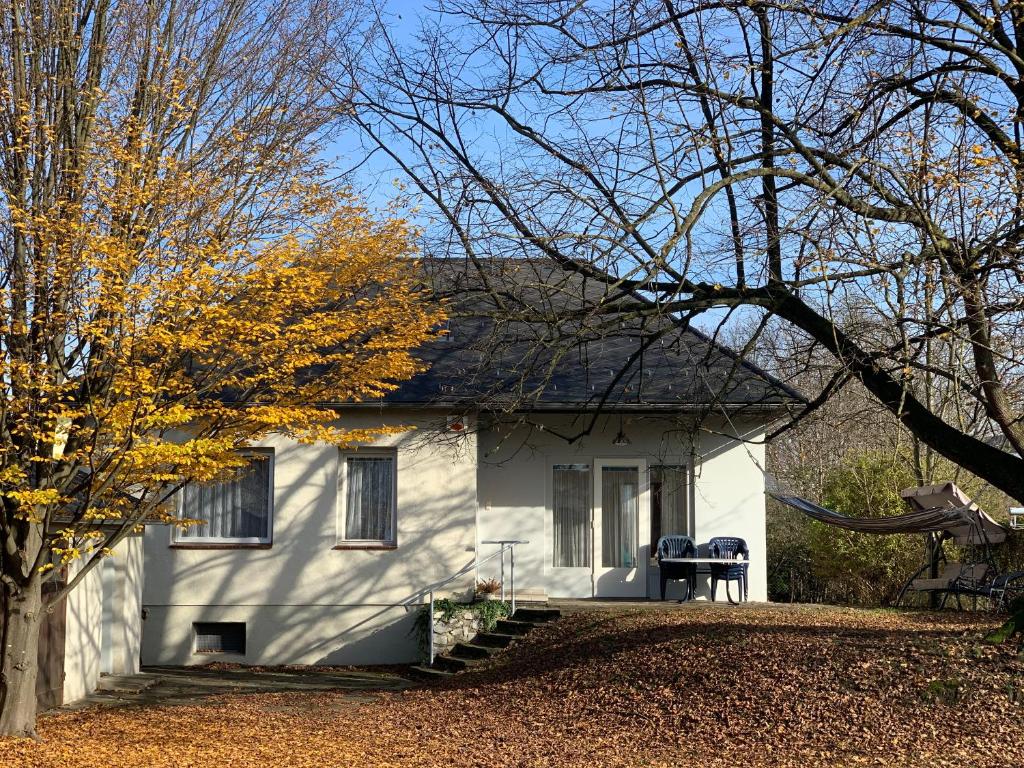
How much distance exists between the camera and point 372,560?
16.2 meters

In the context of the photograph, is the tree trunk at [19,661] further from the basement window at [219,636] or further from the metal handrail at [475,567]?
the basement window at [219,636]

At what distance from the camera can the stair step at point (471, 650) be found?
47.2 feet

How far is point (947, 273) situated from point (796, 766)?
4038mm

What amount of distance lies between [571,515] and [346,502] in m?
3.58

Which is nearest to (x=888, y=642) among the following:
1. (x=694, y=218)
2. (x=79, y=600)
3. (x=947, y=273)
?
(x=947, y=273)

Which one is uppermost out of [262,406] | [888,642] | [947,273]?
[947,273]

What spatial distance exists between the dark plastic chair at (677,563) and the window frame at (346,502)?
4047 millimetres

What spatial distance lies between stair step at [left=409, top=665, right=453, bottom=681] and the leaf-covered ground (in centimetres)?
112

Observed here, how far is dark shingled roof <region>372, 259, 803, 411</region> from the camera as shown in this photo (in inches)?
438

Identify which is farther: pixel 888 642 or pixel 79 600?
pixel 79 600

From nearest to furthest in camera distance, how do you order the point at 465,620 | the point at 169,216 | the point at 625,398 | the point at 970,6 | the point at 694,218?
1. the point at 694,218
2. the point at 970,6
3. the point at 169,216
4. the point at 465,620
5. the point at 625,398

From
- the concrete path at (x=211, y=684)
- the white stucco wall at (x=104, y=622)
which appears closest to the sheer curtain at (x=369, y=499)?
the concrete path at (x=211, y=684)

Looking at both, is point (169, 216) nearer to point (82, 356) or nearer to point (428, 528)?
point (82, 356)

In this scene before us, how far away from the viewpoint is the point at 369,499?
16.6 meters
